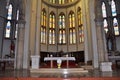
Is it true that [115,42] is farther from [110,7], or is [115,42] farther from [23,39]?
[23,39]

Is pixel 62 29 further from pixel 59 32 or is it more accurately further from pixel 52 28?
pixel 52 28

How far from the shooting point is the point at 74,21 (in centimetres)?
2559

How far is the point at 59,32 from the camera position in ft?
84.8

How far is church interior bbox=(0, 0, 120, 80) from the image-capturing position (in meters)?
13.4

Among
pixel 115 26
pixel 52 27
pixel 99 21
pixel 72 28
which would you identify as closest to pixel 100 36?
pixel 99 21

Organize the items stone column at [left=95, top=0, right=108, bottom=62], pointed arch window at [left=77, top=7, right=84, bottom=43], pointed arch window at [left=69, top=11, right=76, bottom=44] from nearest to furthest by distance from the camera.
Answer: stone column at [left=95, top=0, right=108, bottom=62] → pointed arch window at [left=77, top=7, right=84, bottom=43] → pointed arch window at [left=69, top=11, right=76, bottom=44]

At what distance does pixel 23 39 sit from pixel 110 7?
51.8ft

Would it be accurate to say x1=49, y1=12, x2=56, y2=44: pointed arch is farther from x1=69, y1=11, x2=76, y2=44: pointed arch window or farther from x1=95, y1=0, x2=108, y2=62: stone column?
x1=95, y1=0, x2=108, y2=62: stone column

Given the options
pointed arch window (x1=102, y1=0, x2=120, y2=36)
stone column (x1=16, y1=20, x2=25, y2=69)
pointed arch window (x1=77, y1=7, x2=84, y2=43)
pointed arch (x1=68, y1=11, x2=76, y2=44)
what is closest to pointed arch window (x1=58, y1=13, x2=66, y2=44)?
pointed arch (x1=68, y1=11, x2=76, y2=44)

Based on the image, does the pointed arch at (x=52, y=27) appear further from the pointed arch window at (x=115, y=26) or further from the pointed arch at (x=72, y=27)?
the pointed arch window at (x=115, y=26)

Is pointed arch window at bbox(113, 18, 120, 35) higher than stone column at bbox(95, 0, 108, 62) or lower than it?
higher

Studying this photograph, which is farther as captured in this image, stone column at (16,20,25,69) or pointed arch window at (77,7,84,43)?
pointed arch window at (77,7,84,43)

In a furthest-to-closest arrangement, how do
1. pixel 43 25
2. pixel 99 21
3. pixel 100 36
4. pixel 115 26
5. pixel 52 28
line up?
pixel 52 28
pixel 43 25
pixel 115 26
pixel 99 21
pixel 100 36

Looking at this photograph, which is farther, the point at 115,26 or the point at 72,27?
the point at 72,27
